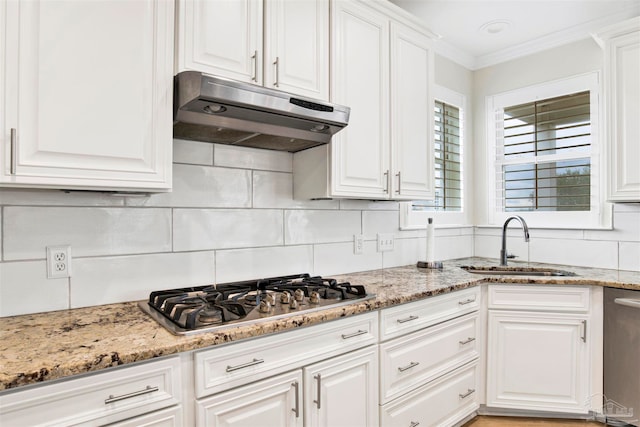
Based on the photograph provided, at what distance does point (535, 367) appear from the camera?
235cm

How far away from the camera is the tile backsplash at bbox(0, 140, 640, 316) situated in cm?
145

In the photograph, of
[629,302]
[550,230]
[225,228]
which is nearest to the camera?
[225,228]

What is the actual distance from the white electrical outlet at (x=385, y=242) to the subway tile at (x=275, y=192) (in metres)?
0.63

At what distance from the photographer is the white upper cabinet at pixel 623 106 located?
238 cm

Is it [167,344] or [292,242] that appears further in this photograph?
[292,242]

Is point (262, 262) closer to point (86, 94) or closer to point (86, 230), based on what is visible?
point (86, 230)

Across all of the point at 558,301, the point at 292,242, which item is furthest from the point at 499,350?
the point at 292,242

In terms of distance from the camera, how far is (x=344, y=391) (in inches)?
62.9

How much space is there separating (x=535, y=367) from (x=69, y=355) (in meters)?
2.41

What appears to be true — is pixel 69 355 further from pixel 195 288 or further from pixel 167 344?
pixel 195 288

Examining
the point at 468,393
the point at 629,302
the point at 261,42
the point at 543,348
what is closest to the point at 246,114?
Answer: the point at 261,42

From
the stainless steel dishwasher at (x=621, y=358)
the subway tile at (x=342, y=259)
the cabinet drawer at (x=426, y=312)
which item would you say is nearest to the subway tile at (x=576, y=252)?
the stainless steel dishwasher at (x=621, y=358)

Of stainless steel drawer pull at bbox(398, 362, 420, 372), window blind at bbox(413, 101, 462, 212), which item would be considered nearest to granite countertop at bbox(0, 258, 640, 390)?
stainless steel drawer pull at bbox(398, 362, 420, 372)

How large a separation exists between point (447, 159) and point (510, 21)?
3.52 feet
